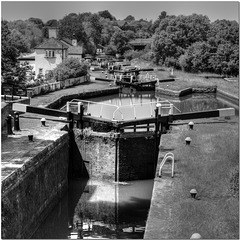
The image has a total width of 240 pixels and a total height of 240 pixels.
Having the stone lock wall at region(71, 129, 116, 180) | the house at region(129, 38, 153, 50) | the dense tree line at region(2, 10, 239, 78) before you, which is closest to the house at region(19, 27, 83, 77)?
the dense tree line at region(2, 10, 239, 78)

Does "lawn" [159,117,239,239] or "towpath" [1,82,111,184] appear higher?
"towpath" [1,82,111,184]

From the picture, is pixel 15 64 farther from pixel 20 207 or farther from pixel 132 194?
pixel 20 207

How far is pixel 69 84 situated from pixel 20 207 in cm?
1915

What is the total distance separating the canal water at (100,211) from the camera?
10468mm

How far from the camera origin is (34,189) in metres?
9.75

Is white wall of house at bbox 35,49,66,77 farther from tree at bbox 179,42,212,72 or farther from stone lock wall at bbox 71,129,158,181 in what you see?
stone lock wall at bbox 71,129,158,181

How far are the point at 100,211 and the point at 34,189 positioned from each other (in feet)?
7.98

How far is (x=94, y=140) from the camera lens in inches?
543

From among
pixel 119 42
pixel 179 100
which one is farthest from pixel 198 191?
pixel 119 42

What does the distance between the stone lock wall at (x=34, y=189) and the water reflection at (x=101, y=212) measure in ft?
1.13

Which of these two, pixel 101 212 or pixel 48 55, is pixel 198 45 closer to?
pixel 48 55

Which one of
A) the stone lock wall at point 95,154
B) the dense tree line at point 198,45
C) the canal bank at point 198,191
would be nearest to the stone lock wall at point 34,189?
the stone lock wall at point 95,154

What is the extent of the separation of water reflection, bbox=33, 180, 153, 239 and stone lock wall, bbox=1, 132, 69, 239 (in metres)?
0.34

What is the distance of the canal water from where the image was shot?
10468 millimetres
